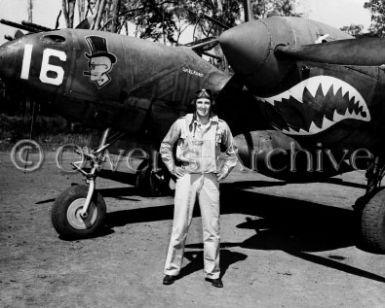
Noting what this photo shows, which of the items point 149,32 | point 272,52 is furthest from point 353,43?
point 149,32

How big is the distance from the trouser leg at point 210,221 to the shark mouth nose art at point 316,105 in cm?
143

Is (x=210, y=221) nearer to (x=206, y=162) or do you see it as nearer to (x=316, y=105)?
(x=206, y=162)

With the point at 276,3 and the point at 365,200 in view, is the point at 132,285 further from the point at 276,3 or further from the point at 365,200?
the point at 276,3

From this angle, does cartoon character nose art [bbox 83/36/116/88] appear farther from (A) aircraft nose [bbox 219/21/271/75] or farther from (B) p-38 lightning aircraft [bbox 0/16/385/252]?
(A) aircraft nose [bbox 219/21/271/75]

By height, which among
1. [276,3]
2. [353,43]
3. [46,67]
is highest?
[276,3]

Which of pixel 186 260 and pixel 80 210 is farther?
pixel 80 210

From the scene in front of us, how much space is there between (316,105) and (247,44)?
1.20 meters

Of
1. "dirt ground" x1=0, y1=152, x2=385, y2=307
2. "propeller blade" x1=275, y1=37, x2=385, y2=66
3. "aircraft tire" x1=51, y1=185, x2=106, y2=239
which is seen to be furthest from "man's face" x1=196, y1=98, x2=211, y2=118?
"aircraft tire" x1=51, y1=185, x2=106, y2=239

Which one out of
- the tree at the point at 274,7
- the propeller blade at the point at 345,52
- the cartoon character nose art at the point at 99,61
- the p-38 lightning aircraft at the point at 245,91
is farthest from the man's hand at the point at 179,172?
the tree at the point at 274,7

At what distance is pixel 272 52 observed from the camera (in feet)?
15.3

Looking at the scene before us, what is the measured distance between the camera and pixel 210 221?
14.3ft

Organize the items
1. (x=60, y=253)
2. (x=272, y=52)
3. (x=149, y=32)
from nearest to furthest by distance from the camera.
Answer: (x=272, y=52)
(x=60, y=253)
(x=149, y=32)

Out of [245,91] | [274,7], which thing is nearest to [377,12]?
[274,7]

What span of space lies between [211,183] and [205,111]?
761mm
